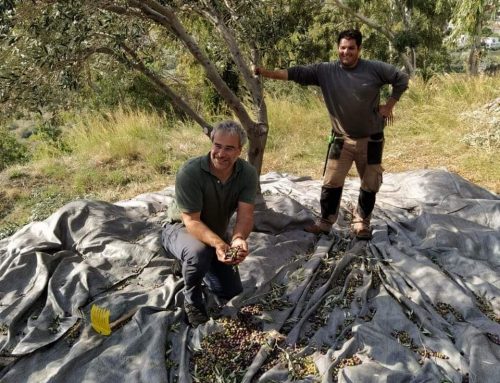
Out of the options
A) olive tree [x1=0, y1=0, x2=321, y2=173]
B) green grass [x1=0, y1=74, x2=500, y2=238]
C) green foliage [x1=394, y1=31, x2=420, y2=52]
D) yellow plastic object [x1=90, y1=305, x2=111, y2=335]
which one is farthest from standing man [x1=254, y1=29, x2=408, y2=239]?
green foliage [x1=394, y1=31, x2=420, y2=52]

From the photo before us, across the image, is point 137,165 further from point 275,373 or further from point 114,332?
point 275,373

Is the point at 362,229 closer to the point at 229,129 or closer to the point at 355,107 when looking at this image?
the point at 355,107

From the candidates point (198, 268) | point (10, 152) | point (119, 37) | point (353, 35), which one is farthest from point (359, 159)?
point (10, 152)

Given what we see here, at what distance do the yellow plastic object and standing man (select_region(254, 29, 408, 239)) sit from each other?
6.85 ft

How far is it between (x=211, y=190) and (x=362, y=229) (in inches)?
65.0

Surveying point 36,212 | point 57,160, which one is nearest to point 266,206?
Result: point 36,212

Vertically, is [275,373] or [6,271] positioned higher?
[6,271]

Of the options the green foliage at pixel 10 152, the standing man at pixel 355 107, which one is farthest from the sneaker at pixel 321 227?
the green foliage at pixel 10 152

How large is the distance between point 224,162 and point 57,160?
583 centimetres

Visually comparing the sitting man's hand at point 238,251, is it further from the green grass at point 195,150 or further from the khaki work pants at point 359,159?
the green grass at point 195,150

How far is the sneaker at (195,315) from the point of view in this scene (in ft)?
9.05

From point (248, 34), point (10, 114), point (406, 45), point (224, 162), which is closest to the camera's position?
point (224, 162)

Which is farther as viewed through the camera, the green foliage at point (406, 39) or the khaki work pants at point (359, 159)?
the green foliage at point (406, 39)

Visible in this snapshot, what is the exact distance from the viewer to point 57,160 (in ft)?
24.7
